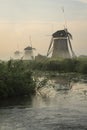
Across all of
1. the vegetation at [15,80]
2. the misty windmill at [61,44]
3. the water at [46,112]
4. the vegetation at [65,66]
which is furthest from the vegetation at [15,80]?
the misty windmill at [61,44]

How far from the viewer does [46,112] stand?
23.6 meters

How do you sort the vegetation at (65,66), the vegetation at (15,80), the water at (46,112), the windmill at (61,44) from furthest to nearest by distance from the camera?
the windmill at (61,44) < the vegetation at (65,66) < the vegetation at (15,80) < the water at (46,112)

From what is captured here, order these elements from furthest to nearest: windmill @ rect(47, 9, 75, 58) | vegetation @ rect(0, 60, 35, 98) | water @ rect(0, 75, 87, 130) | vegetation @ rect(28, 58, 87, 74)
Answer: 1. windmill @ rect(47, 9, 75, 58)
2. vegetation @ rect(28, 58, 87, 74)
3. vegetation @ rect(0, 60, 35, 98)
4. water @ rect(0, 75, 87, 130)

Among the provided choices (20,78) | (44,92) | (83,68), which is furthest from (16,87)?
(83,68)

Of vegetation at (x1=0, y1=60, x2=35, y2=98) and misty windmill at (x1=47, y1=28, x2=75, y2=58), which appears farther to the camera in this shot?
misty windmill at (x1=47, y1=28, x2=75, y2=58)

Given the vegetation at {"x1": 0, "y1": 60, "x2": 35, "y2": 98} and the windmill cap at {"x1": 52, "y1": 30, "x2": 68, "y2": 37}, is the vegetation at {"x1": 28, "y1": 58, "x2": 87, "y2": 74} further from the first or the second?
the windmill cap at {"x1": 52, "y1": 30, "x2": 68, "y2": 37}

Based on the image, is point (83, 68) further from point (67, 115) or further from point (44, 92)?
point (67, 115)

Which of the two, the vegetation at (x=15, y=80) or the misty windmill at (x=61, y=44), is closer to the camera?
the vegetation at (x=15, y=80)

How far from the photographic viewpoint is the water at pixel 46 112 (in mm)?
19717

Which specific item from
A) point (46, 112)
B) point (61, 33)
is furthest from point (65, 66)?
point (46, 112)

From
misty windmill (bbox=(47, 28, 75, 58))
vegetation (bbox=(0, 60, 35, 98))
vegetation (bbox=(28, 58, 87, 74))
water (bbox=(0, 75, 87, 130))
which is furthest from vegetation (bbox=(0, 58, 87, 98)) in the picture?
misty windmill (bbox=(47, 28, 75, 58))

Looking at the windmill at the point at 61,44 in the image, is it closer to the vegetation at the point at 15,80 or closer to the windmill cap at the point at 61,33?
the windmill cap at the point at 61,33

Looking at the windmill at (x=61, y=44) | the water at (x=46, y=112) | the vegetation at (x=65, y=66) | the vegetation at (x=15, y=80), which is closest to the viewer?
the water at (x=46, y=112)

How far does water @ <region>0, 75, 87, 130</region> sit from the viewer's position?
776 inches
